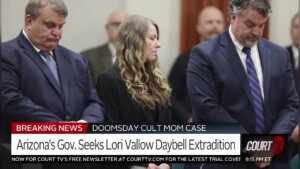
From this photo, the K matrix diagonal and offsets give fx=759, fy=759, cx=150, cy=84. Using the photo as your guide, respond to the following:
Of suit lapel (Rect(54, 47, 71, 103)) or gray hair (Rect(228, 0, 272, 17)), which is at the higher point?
gray hair (Rect(228, 0, 272, 17))

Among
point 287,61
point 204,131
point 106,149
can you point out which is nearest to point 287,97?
point 287,61

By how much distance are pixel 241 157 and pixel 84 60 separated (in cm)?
99

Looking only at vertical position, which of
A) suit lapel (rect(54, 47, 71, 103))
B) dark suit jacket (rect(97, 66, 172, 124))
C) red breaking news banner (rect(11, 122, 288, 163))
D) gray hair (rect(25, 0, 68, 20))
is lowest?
red breaking news banner (rect(11, 122, 288, 163))

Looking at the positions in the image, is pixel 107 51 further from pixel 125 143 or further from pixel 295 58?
pixel 295 58

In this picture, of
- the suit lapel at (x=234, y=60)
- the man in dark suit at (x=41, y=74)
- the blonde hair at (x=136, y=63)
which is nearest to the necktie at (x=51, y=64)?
the man in dark suit at (x=41, y=74)

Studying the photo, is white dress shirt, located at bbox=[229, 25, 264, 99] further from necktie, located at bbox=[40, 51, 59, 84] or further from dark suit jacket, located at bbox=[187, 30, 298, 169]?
necktie, located at bbox=[40, 51, 59, 84]

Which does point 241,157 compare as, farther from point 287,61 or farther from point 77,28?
point 77,28

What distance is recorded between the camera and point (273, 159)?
13.4 ft

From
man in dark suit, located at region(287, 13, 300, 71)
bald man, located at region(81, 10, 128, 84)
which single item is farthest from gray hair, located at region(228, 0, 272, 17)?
bald man, located at region(81, 10, 128, 84)

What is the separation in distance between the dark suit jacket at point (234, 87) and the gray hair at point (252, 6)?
0.46ft

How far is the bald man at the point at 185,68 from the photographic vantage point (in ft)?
13.4

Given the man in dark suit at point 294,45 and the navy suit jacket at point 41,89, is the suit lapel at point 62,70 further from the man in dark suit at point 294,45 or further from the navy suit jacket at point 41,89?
the man in dark suit at point 294,45

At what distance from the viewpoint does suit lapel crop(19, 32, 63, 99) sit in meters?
3.96

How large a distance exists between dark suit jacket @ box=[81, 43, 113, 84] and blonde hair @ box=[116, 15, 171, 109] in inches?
3.1
